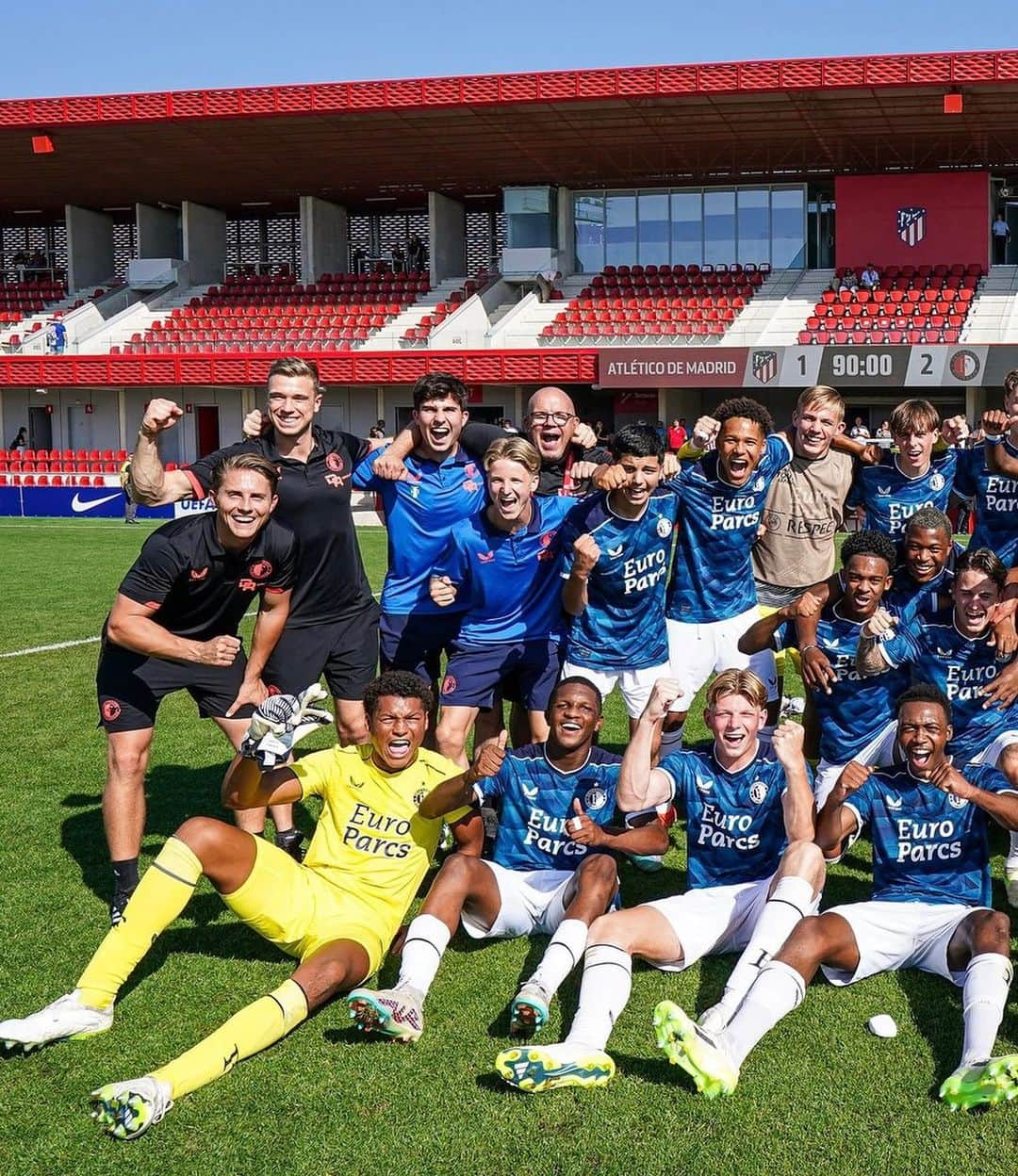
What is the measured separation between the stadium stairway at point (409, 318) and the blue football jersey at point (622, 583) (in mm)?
27146

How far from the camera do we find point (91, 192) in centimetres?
3662

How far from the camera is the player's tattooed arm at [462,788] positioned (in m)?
4.77

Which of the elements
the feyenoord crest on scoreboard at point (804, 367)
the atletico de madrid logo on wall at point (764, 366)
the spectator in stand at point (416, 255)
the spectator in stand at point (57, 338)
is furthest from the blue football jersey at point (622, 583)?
the spectator in stand at point (416, 255)

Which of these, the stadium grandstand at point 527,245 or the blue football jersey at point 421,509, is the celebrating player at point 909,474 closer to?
the blue football jersey at point 421,509

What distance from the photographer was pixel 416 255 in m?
37.5

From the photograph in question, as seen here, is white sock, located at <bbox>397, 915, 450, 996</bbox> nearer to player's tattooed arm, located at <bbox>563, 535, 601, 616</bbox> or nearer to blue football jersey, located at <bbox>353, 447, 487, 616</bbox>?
player's tattooed arm, located at <bbox>563, 535, 601, 616</bbox>

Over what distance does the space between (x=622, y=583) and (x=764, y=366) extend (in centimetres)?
2363

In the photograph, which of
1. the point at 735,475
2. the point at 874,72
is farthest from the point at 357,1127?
the point at 874,72

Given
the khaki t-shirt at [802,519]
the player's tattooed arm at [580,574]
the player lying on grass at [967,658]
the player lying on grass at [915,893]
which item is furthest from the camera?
the khaki t-shirt at [802,519]

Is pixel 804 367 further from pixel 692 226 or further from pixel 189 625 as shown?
pixel 189 625

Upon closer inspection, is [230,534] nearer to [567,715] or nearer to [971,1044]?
[567,715]

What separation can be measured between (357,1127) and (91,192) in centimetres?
3726

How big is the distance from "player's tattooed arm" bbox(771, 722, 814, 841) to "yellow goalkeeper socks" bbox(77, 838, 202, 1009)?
212 centimetres

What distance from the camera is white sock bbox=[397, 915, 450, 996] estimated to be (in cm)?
432
